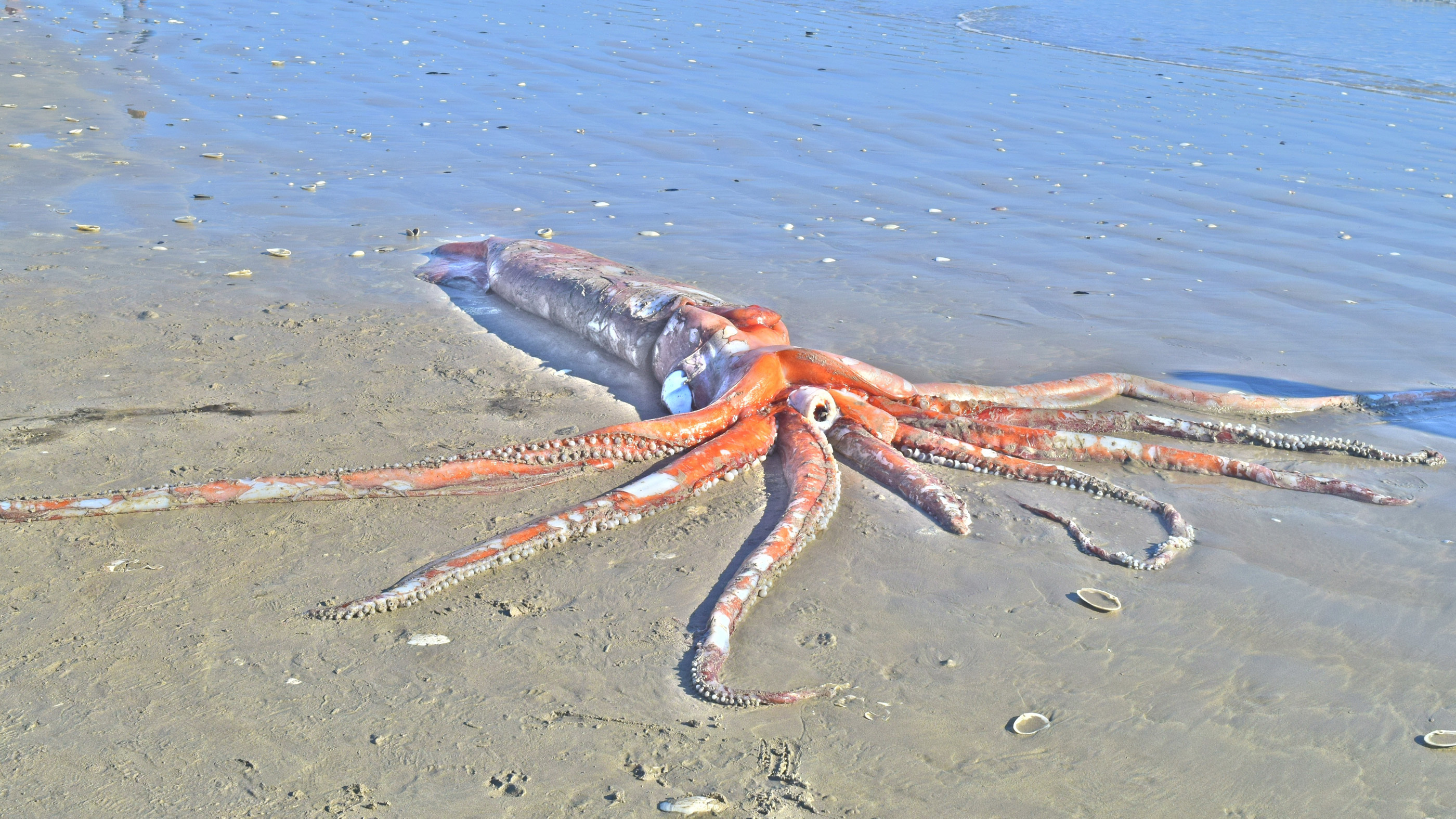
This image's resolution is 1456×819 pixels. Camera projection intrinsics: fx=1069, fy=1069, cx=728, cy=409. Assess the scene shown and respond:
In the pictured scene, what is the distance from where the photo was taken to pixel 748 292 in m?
6.70

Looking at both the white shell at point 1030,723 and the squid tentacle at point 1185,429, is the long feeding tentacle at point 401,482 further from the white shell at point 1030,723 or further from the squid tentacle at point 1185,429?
the white shell at point 1030,723

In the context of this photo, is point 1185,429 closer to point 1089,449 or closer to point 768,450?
point 1089,449

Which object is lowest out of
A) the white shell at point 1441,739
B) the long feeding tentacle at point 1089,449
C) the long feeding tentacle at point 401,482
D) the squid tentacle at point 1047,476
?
the long feeding tentacle at point 401,482

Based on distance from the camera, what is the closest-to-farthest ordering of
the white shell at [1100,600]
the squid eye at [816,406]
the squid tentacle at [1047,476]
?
the white shell at [1100,600], the squid tentacle at [1047,476], the squid eye at [816,406]

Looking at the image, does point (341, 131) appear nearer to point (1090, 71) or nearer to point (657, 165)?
point (657, 165)

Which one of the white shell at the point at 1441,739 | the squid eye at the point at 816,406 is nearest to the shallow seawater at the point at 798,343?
the white shell at the point at 1441,739

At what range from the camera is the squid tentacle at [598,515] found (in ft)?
10.9

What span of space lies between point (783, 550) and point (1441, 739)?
1.95 metres

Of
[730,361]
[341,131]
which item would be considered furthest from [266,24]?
[730,361]

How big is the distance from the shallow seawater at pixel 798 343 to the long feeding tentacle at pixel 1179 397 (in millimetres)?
120

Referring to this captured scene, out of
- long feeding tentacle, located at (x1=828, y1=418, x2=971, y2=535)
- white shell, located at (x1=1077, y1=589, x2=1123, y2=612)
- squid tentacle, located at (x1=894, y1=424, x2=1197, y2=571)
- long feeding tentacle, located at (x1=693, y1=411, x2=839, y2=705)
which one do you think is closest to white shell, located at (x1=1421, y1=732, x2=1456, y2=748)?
white shell, located at (x1=1077, y1=589, x2=1123, y2=612)

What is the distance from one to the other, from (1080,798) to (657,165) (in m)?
7.54

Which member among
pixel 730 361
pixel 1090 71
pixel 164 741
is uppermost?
pixel 1090 71

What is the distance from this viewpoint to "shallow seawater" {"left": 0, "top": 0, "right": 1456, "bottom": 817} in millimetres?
2811
